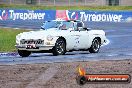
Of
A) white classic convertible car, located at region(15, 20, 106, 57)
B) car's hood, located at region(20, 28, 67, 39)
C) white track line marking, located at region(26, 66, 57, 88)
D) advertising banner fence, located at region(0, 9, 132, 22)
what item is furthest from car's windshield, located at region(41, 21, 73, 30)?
advertising banner fence, located at region(0, 9, 132, 22)

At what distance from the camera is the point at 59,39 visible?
Result: 18.3 m

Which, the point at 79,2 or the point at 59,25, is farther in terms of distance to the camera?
the point at 79,2

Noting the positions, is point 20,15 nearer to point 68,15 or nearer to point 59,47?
point 68,15

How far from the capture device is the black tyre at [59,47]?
18095mm

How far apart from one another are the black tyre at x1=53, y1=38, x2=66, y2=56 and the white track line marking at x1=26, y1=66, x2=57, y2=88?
392cm

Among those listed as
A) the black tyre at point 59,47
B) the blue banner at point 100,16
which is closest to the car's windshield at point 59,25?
the black tyre at point 59,47

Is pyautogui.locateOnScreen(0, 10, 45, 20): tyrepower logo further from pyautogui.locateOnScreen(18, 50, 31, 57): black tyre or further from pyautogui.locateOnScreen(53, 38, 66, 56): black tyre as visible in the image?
pyautogui.locateOnScreen(53, 38, 66, 56): black tyre

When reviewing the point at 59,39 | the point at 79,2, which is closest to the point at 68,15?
the point at 79,2

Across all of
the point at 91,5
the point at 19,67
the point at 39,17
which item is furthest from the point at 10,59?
the point at 91,5

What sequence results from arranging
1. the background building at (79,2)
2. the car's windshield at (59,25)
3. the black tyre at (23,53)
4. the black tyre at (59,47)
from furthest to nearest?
the background building at (79,2), the car's windshield at (59,25), the black tyre at (23,53), the black tyre at (59,47)

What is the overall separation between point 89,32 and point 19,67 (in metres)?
6.45

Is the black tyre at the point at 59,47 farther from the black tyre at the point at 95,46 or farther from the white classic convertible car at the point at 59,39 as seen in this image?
the black tyre at the point at 95,46

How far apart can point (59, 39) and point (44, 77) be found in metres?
6.63

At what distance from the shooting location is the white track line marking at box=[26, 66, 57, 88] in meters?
10.2
